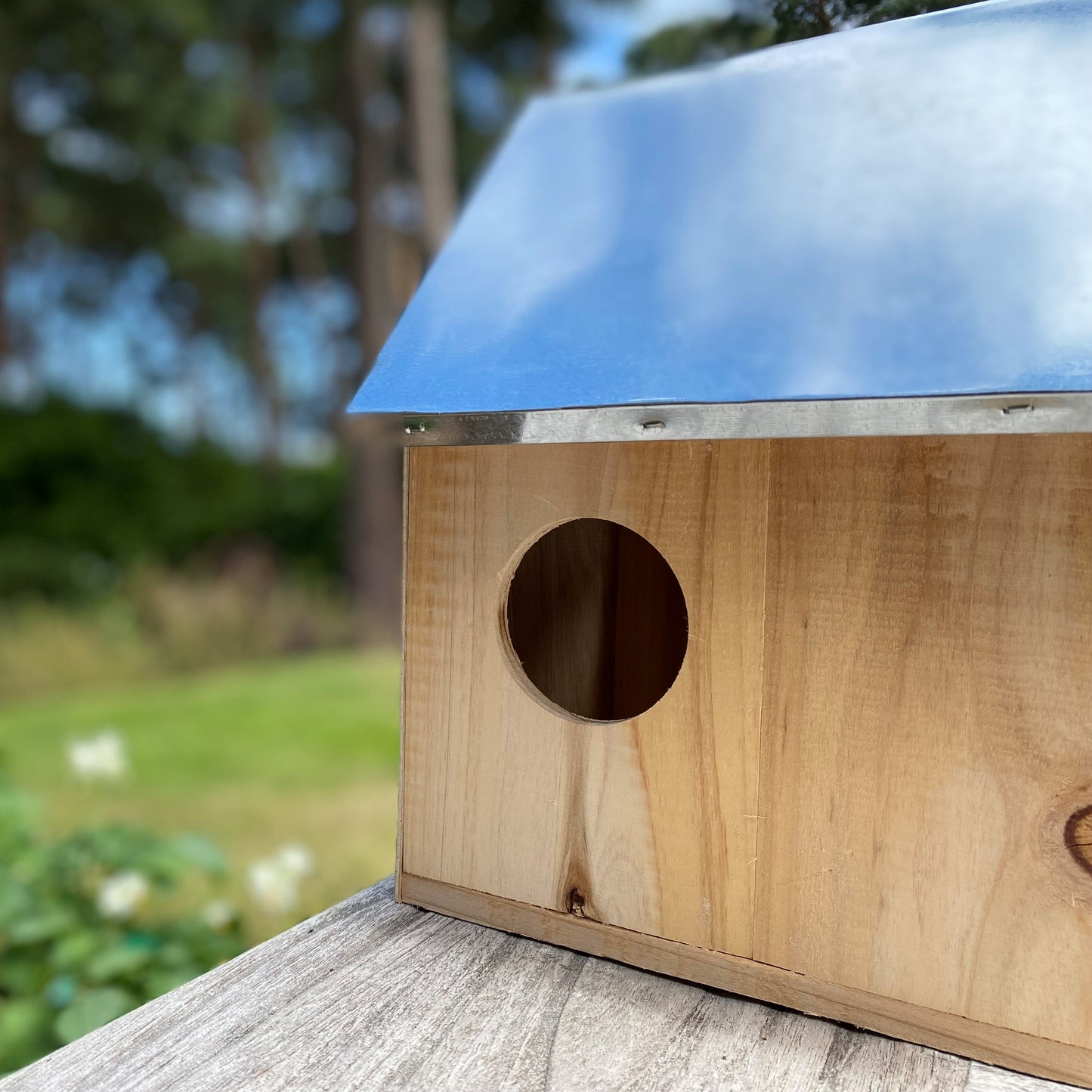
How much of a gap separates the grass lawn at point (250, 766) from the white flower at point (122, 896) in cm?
76

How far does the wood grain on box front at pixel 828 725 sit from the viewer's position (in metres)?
0.70

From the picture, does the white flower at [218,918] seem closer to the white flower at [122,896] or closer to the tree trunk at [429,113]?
the white flower at [122,896]

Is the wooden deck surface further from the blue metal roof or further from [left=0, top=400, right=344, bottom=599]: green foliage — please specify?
[left=0, top=400, right=344, bottom=599]: green foliage

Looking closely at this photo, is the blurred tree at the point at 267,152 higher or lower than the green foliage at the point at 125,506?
higher

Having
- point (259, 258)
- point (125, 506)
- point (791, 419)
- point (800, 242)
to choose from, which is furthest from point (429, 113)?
point (791, 419)

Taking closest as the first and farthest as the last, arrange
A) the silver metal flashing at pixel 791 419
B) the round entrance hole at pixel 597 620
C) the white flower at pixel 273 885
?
the silver metal flashing at pixel 791 419
the round entrance hole at pixel 597 620
the white flower at pixel 273 885

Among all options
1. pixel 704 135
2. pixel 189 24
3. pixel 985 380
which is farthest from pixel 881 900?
pixel 189 24

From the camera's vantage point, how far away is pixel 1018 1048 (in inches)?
28.2

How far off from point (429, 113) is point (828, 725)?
21.5 feet

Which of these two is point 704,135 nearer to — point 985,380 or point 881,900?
point 985,380

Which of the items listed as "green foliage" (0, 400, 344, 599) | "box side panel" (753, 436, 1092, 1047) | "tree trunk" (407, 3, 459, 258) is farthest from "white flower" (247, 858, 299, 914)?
"green foliage" (0, 400, 344, 599)

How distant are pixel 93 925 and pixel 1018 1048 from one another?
1615mm

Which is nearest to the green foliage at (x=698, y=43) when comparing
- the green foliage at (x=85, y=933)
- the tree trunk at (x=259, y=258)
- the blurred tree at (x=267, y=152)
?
the green foliage at (x=85, y=933)

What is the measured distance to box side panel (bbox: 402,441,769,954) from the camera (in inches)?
31.5
